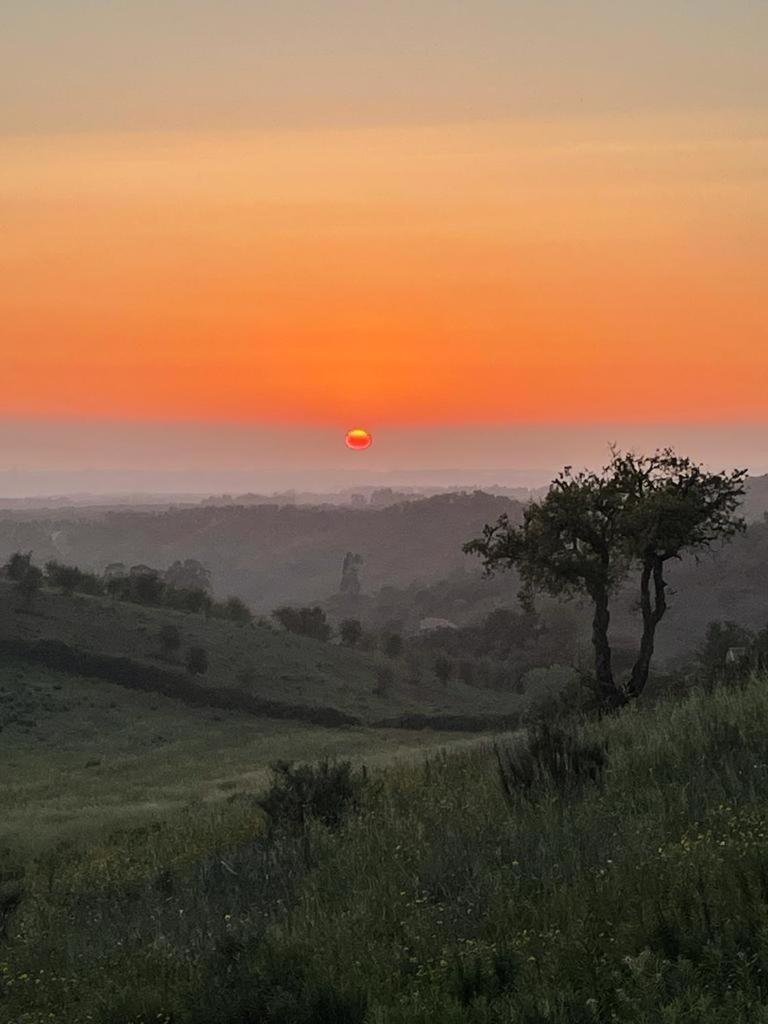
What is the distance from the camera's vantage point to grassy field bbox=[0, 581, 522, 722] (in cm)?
9306

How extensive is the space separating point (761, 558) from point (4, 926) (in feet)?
633

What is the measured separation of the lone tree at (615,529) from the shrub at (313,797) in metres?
A: 15.5

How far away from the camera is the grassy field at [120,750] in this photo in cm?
2672

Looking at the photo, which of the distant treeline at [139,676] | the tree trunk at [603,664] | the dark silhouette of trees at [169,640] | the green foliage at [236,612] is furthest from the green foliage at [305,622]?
the tree trunk at [603,664]

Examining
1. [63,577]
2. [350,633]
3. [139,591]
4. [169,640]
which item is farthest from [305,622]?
[169,640]

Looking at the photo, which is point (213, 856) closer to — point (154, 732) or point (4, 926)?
point (4, 926)

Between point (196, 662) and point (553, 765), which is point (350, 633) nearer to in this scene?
point (196, 662)

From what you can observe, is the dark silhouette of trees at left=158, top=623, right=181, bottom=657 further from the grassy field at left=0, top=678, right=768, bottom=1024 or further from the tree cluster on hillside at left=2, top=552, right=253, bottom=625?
the grassy field at left=0, top=678, right=768, bottom=1024

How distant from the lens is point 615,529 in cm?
→ 2700

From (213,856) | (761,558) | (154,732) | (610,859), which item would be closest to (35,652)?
(154,732)

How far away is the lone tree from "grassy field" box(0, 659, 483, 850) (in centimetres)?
746

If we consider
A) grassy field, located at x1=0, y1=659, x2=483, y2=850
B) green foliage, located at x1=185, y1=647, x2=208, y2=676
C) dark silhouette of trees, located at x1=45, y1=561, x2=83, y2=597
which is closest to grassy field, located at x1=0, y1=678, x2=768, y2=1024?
grassy field, located at x1=0, y1=659, x2=483, y2=850

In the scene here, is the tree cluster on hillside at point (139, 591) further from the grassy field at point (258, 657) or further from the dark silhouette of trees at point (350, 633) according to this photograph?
the dark silhouette of trees at point (350, 633)

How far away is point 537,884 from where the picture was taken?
6453 mm
